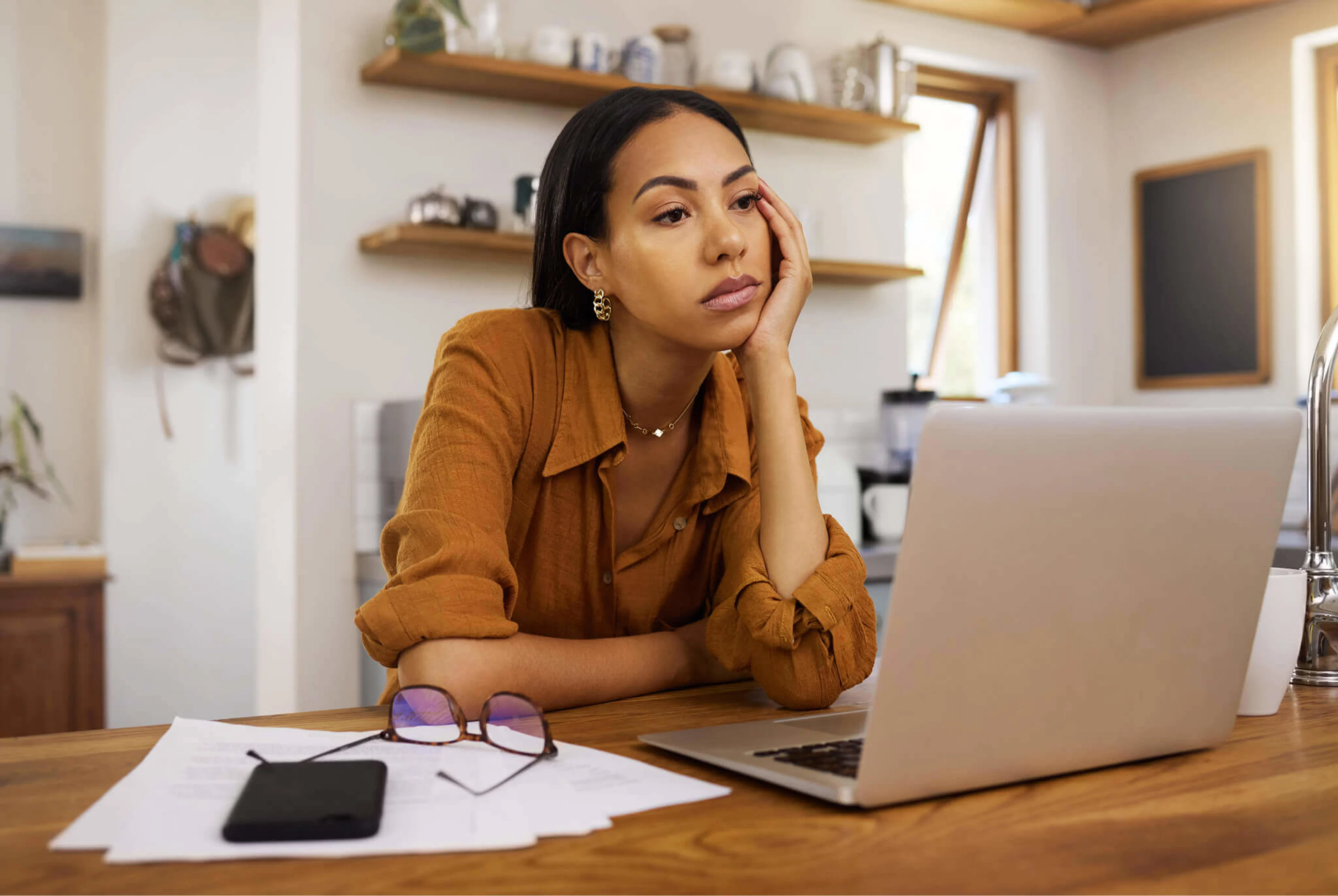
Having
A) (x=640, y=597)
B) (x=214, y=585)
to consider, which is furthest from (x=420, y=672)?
(x=214, y=585)

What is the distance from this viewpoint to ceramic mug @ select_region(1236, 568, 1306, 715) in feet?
3.37

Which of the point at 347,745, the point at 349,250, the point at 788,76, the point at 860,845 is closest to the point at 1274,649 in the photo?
the point at 860,845

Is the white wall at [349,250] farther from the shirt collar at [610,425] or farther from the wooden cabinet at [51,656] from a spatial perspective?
the shirt collar at [610,425]

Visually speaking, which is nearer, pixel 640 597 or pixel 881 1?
pixel 640 597

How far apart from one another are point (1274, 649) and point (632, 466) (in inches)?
28.4

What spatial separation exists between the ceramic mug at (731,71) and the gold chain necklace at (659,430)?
188 centimetres

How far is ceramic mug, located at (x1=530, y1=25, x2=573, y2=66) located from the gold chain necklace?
5.51 ft

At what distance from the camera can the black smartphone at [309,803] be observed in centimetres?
63

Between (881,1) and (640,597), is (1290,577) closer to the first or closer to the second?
(640,597)

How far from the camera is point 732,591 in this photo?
3.98 ft

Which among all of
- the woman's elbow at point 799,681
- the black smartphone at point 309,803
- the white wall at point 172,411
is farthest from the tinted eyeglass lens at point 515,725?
the white wall at point 172,411

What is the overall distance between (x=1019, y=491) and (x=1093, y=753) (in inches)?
8.7

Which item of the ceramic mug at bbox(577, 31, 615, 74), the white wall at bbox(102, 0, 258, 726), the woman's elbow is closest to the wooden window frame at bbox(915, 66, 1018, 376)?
the ceramic mug at bbox(577, 31, 615, 74)

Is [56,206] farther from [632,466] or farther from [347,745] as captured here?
[347,745]
